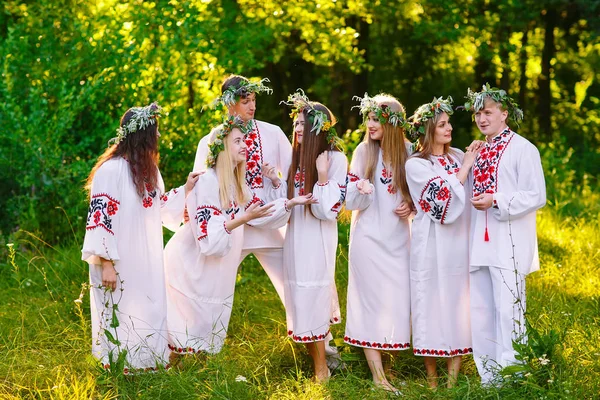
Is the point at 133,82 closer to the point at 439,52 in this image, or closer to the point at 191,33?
the point at 191,33

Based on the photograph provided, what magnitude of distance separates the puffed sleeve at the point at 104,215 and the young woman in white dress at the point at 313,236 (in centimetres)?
118

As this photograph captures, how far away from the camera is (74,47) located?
947cm

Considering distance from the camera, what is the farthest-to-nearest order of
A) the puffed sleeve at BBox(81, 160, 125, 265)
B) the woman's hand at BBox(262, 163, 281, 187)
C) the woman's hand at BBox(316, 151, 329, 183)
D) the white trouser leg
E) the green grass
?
the woman's hand at BBox(262, 163, 281, 187)
the woman's hand at BBox(316, 151, 329, 183)
the white trouser leg
the puffed sleeve at BBox(81, 160, 125, 265)
the green grass

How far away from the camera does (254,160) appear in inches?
240

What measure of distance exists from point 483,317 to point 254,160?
1.83 metres

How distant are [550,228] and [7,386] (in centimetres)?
622

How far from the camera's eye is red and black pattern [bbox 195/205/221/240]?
18.7 feet

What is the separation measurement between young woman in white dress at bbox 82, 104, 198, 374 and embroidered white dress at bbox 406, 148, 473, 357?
1.64 m

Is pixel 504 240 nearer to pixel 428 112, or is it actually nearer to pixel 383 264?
pixel 383 264

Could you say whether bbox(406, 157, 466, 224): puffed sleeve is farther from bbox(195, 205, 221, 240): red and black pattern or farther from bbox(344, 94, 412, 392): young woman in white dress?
bbox(195, 205, 221, 240): red and black pattern

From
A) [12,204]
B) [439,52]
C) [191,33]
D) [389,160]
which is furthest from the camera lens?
[439,52]

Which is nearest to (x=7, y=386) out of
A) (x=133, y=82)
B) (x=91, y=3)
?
(x=133, y=82)

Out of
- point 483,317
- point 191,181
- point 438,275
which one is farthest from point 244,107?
point 483,317

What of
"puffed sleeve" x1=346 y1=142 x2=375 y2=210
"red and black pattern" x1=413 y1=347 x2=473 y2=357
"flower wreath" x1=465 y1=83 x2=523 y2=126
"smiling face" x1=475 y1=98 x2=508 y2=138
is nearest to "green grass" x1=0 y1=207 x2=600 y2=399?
"red and black pattern" x1=413 y1=347 x2=473 y2=357
